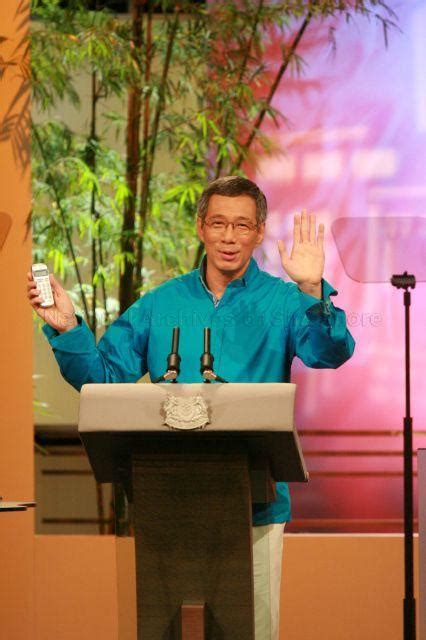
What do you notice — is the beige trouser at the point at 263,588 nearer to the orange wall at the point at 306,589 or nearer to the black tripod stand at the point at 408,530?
the black tripod stand at the point at 408,530

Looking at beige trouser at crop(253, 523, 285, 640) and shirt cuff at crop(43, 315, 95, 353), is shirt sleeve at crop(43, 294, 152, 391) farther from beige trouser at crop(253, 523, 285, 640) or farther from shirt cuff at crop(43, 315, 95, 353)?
beige trouser at crop(253, 523, 285, 640)

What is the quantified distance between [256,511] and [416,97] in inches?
99.5

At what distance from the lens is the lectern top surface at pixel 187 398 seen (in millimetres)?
1795

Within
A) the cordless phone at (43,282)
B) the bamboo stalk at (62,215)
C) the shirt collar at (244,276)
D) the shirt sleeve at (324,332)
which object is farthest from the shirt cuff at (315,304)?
the bamboo stalk at (62,215)

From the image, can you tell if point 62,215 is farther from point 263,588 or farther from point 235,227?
point 263,588

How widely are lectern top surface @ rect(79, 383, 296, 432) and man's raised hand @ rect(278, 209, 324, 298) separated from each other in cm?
50

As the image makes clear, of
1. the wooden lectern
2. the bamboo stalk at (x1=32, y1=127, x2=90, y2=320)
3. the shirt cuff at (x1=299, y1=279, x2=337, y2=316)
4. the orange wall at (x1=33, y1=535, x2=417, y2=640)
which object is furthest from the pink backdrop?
the wooden lectern

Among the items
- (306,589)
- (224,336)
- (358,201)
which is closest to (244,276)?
(224,336)

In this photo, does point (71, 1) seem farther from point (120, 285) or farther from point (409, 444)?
point (409, 444)

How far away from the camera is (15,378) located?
3918 mm

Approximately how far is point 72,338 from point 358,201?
2.02 meters

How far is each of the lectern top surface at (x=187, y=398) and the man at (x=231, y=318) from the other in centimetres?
44

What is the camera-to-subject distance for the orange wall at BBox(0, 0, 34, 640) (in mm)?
3910

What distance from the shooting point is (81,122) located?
4449 mm
